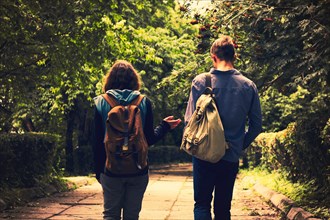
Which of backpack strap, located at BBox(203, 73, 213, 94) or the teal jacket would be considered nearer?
the teal jacket

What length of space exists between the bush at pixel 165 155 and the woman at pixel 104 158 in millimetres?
29772

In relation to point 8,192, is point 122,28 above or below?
above

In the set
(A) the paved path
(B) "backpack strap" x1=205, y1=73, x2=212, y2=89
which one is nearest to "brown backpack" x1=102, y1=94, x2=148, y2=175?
(B) "backpack strap" x1=205, y1=73, x2=212, y2=89

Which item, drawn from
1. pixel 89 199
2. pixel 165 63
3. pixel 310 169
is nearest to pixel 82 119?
pixel 165 63

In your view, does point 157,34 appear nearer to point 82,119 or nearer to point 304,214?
point 82,119

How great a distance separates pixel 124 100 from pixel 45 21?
6.99m

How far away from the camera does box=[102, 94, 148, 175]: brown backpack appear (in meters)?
4.89

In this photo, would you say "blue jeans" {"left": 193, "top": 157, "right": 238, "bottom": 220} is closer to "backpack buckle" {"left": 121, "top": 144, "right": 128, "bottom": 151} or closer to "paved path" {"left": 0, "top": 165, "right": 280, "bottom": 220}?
"backpack buckle" {"left": 121, "top": 144, "right": 128, "bottom": 151}

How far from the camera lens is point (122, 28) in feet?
49.5

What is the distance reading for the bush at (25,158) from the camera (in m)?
11.7

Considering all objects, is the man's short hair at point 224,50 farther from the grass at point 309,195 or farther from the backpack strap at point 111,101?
the grass at point 309,195

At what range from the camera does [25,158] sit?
12.6 m

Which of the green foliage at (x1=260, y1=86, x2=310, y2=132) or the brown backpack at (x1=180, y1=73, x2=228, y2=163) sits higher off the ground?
the brown backpack at (x1=180, y1=73, x2=228, y2=163)

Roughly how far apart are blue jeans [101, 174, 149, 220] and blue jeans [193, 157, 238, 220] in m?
0.47
